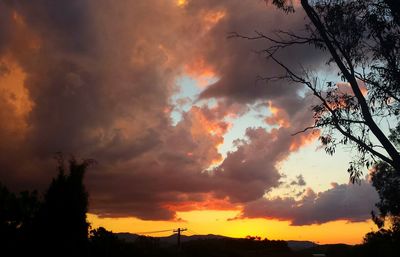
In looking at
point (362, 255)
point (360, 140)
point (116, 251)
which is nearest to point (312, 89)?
point (360, 140)

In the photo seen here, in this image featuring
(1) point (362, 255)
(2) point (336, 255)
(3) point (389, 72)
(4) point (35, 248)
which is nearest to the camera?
(3) point (389, 72)

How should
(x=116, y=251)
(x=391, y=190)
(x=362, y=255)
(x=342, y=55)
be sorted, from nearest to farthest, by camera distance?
(x=342, y=55) < (x=116, y=251) < (x=391, y=190) < (x=362, y=255)

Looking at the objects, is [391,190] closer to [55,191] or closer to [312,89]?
[312,89]

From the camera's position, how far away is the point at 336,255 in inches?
2276

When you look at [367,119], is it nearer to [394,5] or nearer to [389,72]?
[394,5]

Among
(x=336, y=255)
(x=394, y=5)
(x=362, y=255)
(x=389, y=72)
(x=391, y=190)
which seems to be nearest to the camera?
(x=394, y=5)

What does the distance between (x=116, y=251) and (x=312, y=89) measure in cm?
1657

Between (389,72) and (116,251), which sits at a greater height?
(389,72)

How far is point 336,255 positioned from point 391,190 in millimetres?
26186

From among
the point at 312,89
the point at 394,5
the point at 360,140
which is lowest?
the point at 360,140

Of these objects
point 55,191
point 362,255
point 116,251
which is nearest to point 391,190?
point 362,255

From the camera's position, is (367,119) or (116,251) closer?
(367,119)

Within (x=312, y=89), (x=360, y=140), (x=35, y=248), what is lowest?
(x=35, y=248)

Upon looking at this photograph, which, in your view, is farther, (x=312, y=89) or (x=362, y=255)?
(x=362, y=255)
